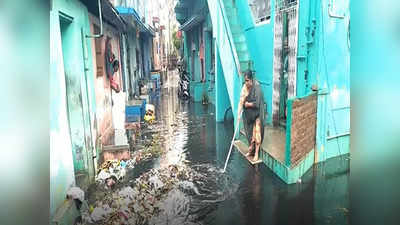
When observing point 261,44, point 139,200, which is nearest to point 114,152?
point 139,200

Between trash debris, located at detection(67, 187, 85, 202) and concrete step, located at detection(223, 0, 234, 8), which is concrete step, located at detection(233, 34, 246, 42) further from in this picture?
trash debris, located at detection(67, 187, 85, 202)

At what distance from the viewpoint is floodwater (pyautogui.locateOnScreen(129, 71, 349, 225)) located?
14.9 feet

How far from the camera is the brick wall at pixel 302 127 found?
5.56m

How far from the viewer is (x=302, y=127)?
19.4 feet

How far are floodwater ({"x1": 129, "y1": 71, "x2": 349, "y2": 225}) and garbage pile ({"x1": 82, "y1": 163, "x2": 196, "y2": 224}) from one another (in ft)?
0.61

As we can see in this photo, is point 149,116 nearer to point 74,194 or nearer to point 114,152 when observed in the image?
point 114,152

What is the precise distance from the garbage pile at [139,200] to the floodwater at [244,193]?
185 mm

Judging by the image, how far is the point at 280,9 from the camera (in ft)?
25.5

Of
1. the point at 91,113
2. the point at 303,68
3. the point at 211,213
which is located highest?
the point at 303,68

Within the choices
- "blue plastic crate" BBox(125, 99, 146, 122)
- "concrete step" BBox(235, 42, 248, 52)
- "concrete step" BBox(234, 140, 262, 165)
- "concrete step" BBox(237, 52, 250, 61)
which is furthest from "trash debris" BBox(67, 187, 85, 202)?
"blue plastic crate" BBox(125, 99, 146, 122)

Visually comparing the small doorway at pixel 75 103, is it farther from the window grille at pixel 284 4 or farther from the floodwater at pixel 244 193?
the window grille at pixel 284 4

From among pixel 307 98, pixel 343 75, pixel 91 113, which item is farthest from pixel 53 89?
pixel 343 75

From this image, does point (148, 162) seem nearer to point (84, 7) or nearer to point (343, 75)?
point (84, 7)
